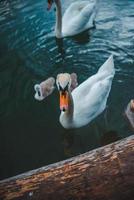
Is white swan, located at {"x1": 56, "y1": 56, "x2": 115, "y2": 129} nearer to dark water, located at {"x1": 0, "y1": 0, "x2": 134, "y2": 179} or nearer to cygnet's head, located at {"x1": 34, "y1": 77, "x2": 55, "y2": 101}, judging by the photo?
dark water, located at {"x1": 0, "y1": 0, "x2": 134, "y2": 179}

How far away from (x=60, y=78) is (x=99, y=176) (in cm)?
200

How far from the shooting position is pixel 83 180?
3.29 meters

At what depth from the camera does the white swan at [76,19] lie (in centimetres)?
848

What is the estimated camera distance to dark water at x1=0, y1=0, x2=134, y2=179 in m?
5.62

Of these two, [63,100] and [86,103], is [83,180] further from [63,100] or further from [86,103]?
[86,103]

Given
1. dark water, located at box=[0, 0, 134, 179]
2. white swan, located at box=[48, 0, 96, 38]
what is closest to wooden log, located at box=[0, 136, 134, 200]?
dark water, located at box=[0, 0, 134, 179]

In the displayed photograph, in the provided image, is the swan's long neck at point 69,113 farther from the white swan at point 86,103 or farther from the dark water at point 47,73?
the dark water at point 47,73

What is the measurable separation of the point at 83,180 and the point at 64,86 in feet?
6.53

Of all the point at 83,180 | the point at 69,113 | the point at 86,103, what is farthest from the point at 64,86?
the point at 83,180

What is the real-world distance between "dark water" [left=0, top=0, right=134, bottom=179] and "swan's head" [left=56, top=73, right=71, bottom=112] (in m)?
0.70

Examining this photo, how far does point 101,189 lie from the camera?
323 centimetres

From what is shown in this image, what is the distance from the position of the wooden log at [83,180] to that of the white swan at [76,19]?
17.6 ft

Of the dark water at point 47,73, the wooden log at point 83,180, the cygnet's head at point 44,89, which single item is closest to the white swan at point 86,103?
the dark water at point 47,73

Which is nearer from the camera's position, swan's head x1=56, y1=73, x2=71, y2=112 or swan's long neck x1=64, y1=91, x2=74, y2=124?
swan's head x1=56, y1=73, x2=71, y2=112
